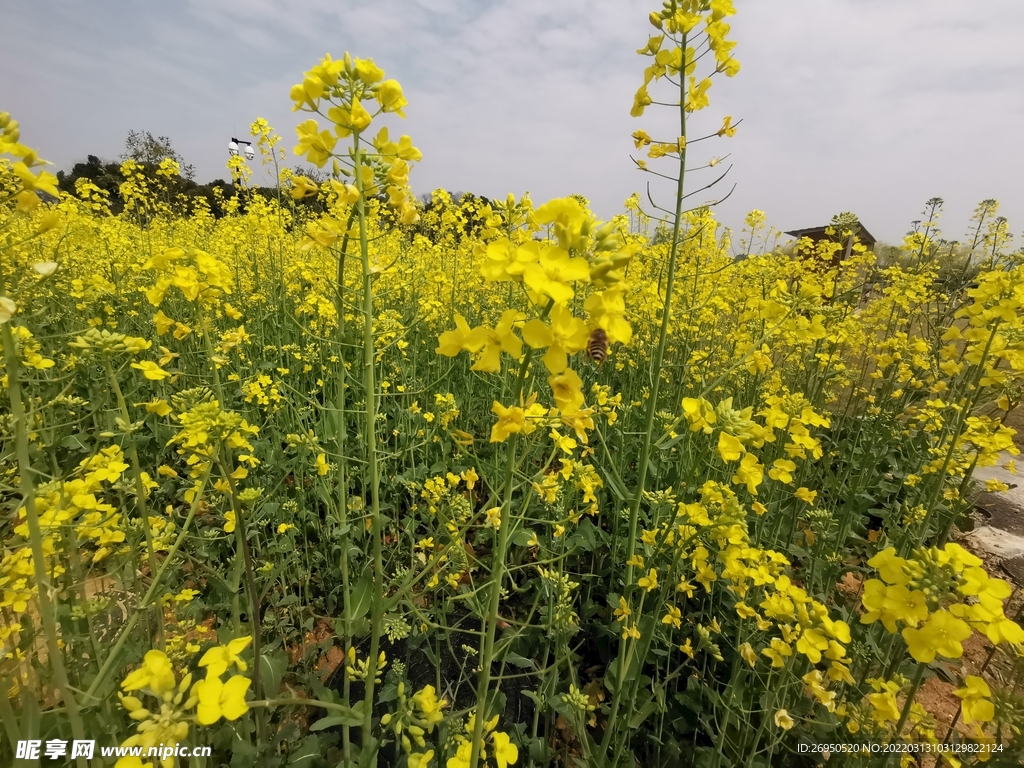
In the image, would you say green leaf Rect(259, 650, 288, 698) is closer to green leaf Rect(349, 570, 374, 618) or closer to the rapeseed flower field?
the rapeseed flower field

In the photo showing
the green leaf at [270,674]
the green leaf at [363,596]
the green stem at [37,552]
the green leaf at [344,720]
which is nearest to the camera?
Result: the green stem at [37,552]

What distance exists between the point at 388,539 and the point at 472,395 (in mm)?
1680

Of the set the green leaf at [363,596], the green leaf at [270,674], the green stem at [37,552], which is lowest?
the green leaf at [270,674]

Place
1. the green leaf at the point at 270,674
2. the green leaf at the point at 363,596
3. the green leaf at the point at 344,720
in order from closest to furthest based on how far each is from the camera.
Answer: the green leaf at the point at 344,720 < the green leaf at the point at 363,596 < the green leaf at the point at 270,674

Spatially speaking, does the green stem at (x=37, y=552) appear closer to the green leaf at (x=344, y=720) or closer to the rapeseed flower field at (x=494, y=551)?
the rapeseed flower field at (x=494, y=551)

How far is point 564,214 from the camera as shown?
1199 millimetres

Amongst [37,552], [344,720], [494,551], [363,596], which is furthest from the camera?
[494,551]

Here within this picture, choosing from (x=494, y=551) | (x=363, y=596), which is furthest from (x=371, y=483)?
(x=494, y=551)

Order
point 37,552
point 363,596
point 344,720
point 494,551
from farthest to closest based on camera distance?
point 494,551, point 363,596, point 344,720, point 37,552

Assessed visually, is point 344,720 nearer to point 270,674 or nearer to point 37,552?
point 270,674

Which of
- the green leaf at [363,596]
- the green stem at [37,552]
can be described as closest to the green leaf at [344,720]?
the green leaf at [363,596]

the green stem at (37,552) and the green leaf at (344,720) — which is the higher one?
the green stem at (37,552)

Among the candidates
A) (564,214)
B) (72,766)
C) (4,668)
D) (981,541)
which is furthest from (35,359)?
(981,541)

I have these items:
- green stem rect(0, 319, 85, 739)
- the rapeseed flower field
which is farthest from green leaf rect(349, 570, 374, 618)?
green stem rect(0, 319, 85, 739)
